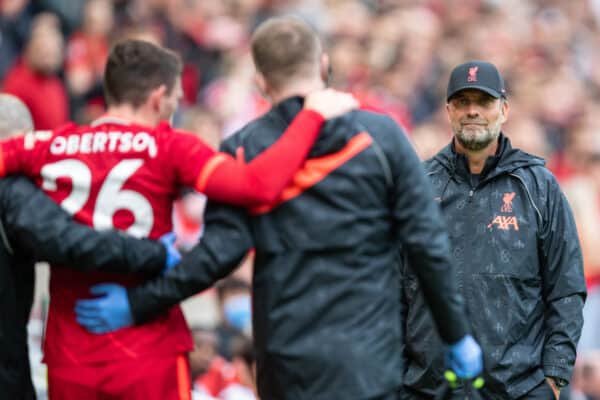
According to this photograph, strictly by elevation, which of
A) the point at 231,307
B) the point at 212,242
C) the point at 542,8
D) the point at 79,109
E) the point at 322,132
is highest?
the point at 542,8

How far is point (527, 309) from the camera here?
157 inches

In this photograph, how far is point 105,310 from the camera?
3.31 meters

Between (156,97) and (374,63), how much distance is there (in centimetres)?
712

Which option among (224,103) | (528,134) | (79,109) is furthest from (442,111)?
(79,109)

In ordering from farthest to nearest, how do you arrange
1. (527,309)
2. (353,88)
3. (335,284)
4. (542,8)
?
1. (542,8)
2. (353,88)
3. (527,309)
4. (335,284)

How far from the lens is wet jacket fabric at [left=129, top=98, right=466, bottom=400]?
3.22 m

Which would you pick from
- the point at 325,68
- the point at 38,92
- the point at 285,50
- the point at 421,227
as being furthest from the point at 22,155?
the point at 38,92

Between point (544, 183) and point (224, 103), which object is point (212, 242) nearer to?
point (544, 183)

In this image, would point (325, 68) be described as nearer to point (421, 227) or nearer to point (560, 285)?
point (421, 227)

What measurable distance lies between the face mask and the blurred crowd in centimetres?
19

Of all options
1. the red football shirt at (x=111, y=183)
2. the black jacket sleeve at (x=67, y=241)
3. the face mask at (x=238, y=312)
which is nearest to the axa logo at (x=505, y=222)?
the red football shirt at (x=111, y=183)

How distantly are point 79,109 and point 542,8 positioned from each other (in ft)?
27.7

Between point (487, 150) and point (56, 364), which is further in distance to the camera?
point (487, 150)

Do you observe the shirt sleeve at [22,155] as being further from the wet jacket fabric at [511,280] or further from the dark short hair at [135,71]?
the wet jacket fabric at [511,280]
